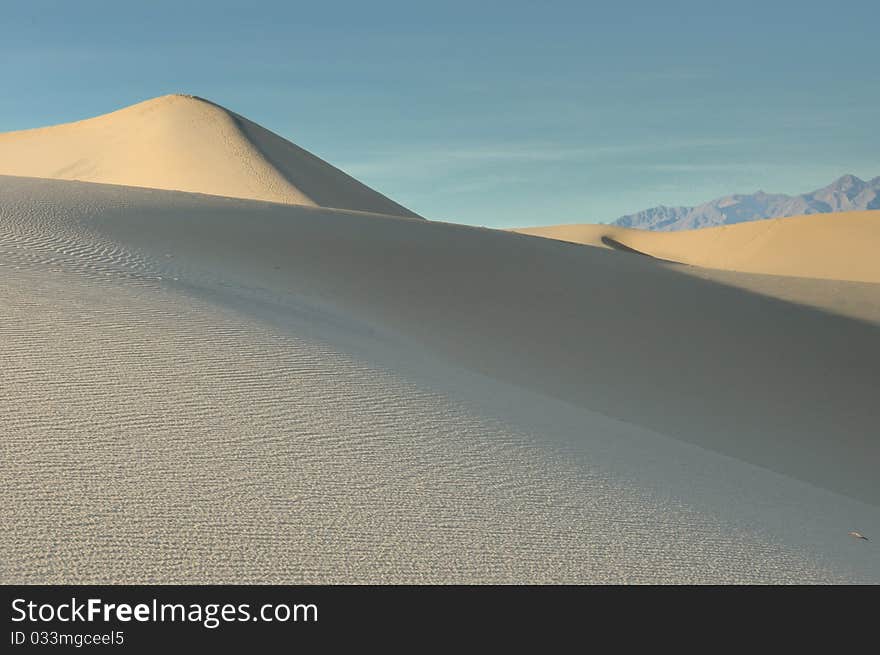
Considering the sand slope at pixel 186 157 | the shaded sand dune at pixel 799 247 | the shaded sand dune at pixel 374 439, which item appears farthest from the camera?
the shaded sand dune at pixel 799 247

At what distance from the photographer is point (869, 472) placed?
33.2ft

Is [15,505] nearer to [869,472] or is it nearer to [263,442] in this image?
[263,442]

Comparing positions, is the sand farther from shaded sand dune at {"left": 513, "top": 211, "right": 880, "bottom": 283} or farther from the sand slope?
shaded sand dune at {"left": 513, "top": 211, "right": 880, "bottom": 283}

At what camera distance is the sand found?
3.47m

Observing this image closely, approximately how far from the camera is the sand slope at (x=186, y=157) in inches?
1736

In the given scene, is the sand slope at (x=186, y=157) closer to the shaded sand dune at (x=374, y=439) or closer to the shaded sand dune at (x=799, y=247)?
the shaded sand dune at (x=799, y=247)

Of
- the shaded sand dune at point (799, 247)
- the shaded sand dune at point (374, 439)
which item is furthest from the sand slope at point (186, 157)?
the shaded sand dune at point (374, 439)

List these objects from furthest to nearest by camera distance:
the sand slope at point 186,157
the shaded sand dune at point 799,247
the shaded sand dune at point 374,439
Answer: the shaded sand dune at point 799,247, the sand slope at point 186,157, the shaded sand dune at point 374,439

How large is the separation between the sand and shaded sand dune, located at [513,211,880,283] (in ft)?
95.6

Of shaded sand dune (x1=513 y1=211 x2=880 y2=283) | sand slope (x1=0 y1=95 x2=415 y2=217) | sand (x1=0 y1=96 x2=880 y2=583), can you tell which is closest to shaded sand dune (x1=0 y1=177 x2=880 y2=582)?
sand (x1=0 y1=96 x2=880 y2=583)

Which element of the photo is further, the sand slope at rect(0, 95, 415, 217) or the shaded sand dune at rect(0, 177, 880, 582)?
the sand slope at rect(0, 95, 415, 217)

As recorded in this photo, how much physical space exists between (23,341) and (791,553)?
4.79m

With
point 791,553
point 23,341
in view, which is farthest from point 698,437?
point 23,341

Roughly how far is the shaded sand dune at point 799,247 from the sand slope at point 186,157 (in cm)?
1500
